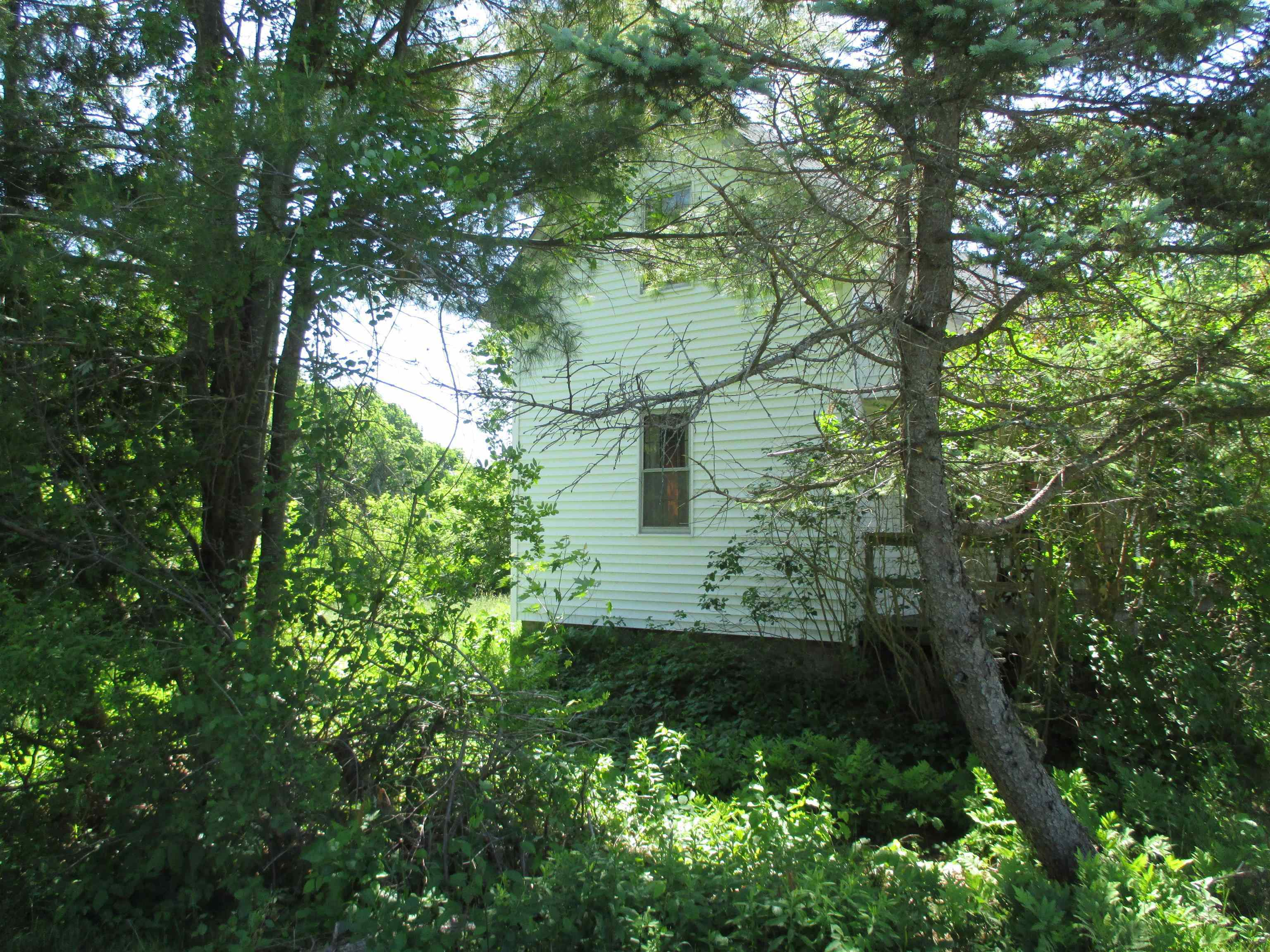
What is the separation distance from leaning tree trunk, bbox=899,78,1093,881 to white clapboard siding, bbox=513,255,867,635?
159 inches

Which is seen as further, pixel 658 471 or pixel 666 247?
pixel 658 471

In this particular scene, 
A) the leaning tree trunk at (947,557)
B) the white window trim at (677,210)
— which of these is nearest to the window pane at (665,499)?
the white window trim at (677,210)

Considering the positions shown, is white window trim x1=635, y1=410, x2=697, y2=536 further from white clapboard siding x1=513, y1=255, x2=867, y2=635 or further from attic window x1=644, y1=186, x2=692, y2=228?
attic window x1=644, y1=186, x2=692, y2=228

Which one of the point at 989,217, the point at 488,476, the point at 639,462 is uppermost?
the point at 989,217

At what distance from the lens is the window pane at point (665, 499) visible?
32.7 feet

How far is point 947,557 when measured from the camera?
4125mm

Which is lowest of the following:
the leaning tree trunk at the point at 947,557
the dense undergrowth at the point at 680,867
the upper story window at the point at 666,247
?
the dense undergrowth at the point at 680,867

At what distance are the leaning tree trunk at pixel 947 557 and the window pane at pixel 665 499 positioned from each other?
5.68 metres

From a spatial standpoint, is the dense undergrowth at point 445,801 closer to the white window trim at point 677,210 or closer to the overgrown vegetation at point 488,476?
the overgrown vegetation at point 488,476

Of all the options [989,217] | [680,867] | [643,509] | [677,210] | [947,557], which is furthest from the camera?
[643,509]

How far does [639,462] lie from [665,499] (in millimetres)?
610

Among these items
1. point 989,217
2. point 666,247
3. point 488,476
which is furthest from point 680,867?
point 666,247

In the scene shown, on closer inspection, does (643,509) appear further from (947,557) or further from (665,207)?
(947,557)

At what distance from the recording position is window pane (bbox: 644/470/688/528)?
9.97 m
